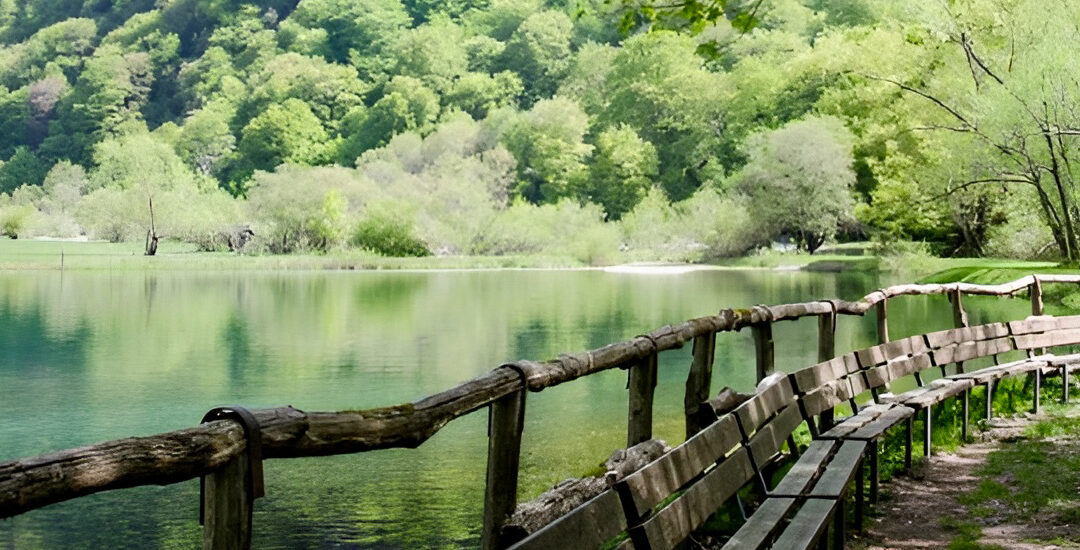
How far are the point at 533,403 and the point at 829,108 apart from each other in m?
51.9

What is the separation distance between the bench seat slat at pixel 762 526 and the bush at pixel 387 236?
7013cm

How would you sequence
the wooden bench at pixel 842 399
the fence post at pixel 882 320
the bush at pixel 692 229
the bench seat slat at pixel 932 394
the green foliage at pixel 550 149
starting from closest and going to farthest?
1. the wooden bench at pixel 842 399
2. the bench seat slat at pixel 932 394
3. the fence post at pixel 882 320
4. the bush at pixel 692 229
5. the green foliage at pixel 550 149

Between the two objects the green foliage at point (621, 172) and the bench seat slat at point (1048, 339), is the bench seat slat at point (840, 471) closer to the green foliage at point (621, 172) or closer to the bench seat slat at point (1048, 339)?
the bench seat slat at point (1048, 339)

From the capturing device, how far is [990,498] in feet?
23.1

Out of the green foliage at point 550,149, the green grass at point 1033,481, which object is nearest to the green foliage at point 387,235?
the green foliage at point 550,149

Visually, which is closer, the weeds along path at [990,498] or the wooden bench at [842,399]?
the weeds along path at [990,498]

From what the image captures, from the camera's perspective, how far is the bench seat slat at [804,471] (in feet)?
17.0

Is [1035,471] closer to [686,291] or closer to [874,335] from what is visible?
[874,335]

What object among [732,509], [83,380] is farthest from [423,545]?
[83,380]

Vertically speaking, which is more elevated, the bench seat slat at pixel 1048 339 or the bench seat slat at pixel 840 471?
the bench seat slat at pixel 1048 339

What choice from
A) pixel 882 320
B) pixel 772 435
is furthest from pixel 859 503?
pixel 882 320

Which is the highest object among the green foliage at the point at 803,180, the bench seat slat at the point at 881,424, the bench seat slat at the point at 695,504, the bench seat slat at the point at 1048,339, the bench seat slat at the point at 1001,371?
the green foliage at the point at 803,180

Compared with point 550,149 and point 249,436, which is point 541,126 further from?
point 249,436

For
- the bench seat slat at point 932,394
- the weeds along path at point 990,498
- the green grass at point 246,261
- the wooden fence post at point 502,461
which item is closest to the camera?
the wooden fence post at point 502,461
